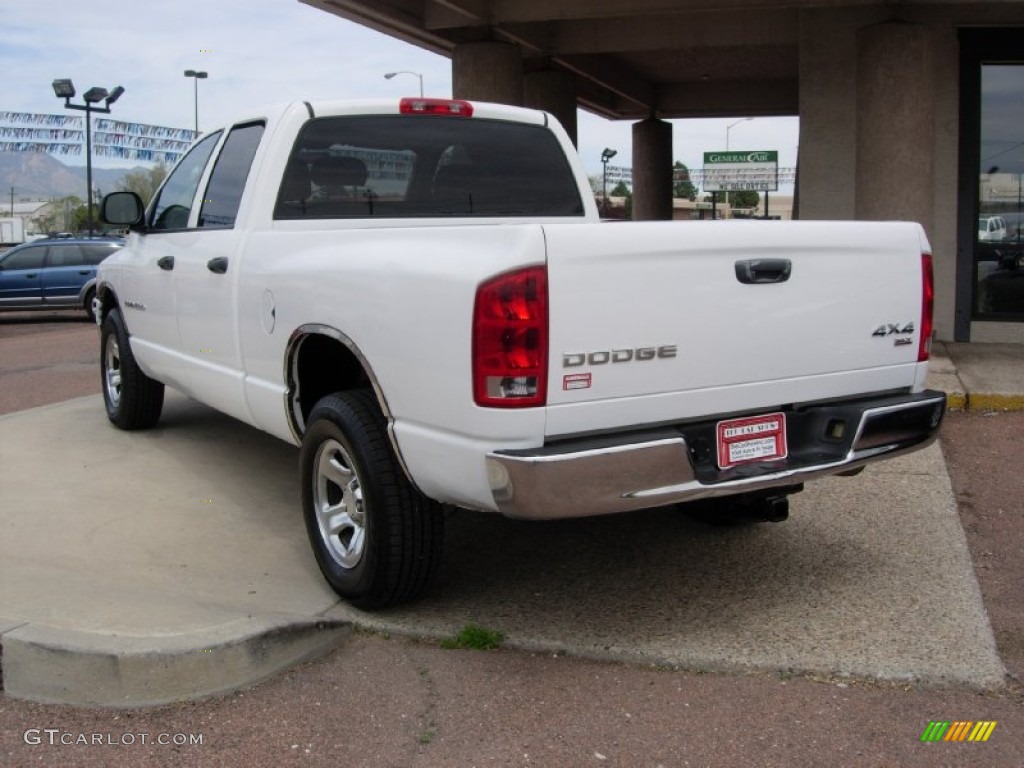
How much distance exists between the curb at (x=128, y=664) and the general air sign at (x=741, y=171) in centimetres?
2712

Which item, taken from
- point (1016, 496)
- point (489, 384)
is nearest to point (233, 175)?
point (489, 384)

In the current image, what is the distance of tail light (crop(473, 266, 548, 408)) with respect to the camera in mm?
3395

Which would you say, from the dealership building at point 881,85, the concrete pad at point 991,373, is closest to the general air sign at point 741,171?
the dealership building at point 881,85

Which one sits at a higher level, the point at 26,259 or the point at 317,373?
the point at 26,259

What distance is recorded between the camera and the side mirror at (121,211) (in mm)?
6641

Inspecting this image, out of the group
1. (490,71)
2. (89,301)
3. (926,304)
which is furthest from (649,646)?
(89,301)

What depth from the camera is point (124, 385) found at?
7.18m

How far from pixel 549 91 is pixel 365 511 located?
1381cm

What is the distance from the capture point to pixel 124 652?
362cm

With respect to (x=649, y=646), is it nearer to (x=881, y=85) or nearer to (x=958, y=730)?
(x=958, y=730)

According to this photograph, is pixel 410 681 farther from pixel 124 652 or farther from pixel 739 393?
pixel 739 393

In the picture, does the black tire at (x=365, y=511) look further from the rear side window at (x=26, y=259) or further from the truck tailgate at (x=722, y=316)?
the rear side window at (x=26, y=259)

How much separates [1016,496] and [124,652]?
4.79 metres

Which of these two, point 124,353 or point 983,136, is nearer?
point 124,353
